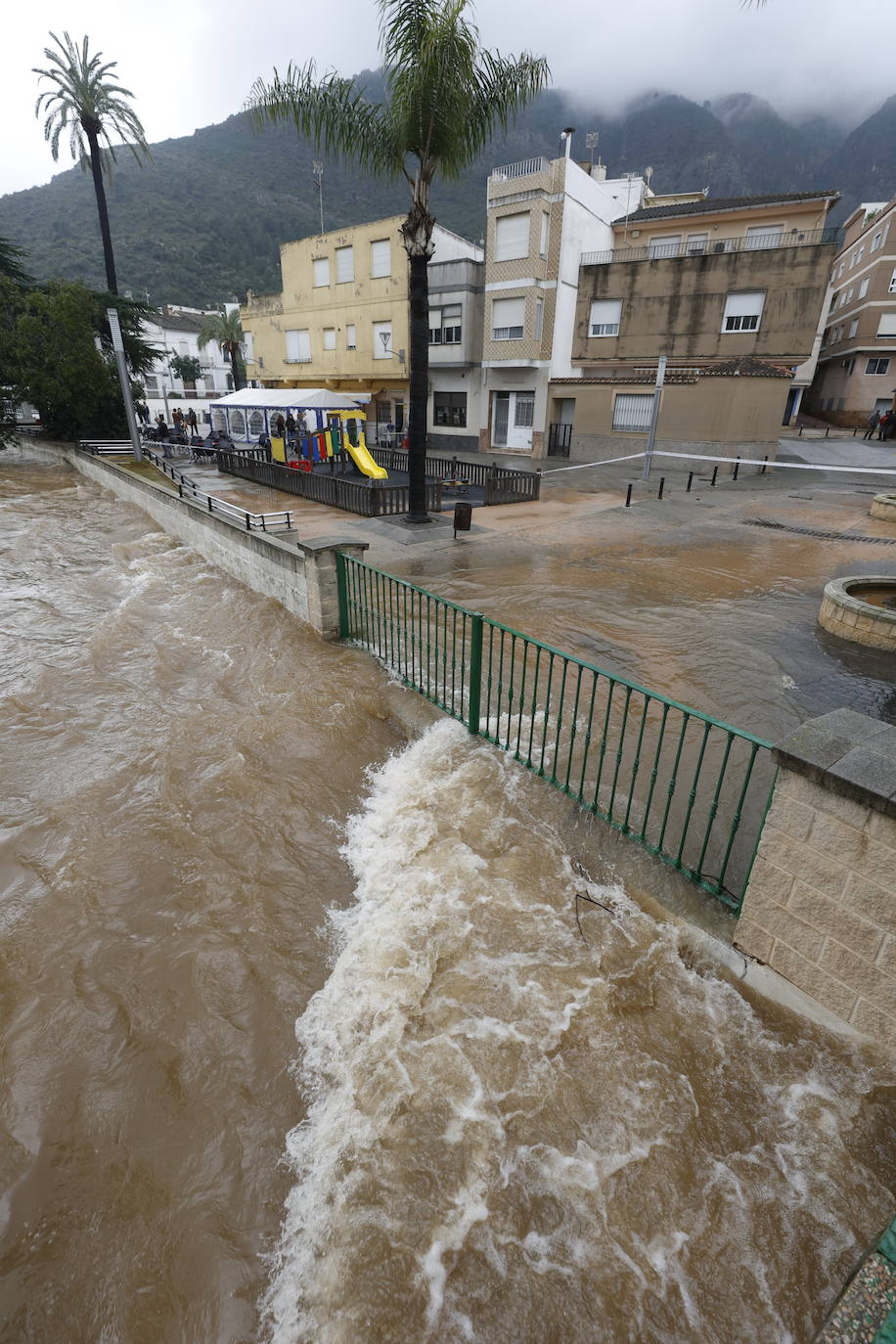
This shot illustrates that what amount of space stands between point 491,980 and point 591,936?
70cm

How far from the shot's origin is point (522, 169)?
2720 cm

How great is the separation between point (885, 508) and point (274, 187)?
353ft

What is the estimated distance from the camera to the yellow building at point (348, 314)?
99.1 ft

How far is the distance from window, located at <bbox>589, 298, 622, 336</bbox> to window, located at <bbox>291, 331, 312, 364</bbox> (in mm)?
16416

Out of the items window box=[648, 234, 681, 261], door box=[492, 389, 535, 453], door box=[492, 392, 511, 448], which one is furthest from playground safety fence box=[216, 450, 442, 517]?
window box=[648, 234, 681, 261]

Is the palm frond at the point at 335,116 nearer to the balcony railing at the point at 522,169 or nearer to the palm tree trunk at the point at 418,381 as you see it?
the palm tree trunk at the point at 418,381

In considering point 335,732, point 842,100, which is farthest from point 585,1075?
point 842,100

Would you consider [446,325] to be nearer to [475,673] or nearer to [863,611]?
[863,611]

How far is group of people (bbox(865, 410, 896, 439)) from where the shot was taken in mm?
28906

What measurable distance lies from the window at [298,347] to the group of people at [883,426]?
3038cm

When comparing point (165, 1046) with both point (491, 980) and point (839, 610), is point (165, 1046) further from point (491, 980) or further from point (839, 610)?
point (839, 610)

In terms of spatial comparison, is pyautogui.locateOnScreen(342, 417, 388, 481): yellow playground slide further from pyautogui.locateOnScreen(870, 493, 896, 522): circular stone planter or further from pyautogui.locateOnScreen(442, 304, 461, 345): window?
pyautogui.locateOnScreen(870, 493, 896, 522): circular stone planter

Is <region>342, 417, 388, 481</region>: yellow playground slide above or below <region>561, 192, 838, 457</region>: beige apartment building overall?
below

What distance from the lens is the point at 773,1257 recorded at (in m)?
2.42
